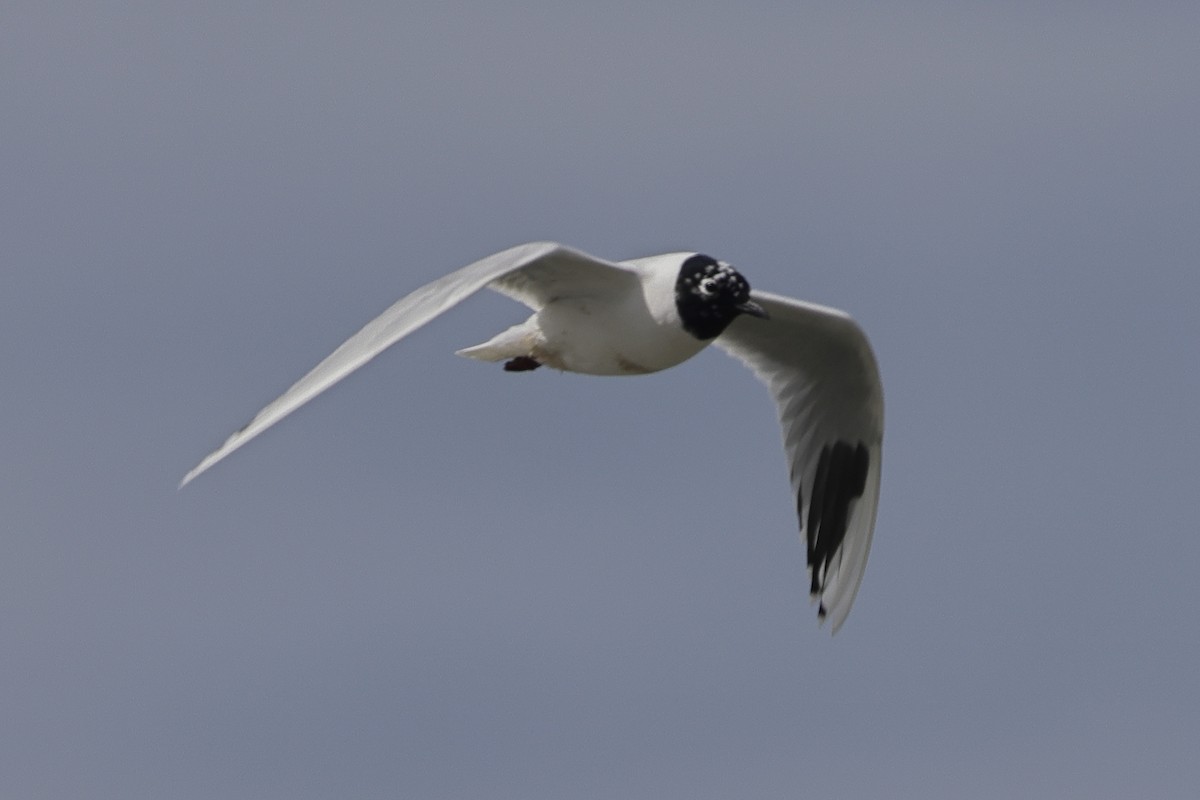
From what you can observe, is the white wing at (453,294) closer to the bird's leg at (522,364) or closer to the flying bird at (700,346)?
the flying bird at (700,346)

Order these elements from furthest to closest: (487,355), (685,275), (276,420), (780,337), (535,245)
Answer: (780,337), (487,355), (685,275), (535,245), (276,420)

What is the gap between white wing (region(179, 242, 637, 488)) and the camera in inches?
469

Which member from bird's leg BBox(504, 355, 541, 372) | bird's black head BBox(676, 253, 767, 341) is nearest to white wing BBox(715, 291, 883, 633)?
bird's black head BBox(676, 253, 767, 341)

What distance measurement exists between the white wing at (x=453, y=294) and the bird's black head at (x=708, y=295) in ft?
1.29

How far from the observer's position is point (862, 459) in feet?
55.8

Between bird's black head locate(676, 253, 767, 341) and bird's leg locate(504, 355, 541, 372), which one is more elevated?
bird's black head locate(676, 253, 767, 341)

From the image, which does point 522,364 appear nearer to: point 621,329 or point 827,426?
point 621,329

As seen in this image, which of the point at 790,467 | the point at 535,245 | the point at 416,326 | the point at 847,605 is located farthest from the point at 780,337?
the point at 416,326

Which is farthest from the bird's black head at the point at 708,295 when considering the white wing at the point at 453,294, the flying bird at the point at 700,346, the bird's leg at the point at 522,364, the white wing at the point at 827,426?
the white wing at the point at 827,426

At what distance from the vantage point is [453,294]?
41.0ft

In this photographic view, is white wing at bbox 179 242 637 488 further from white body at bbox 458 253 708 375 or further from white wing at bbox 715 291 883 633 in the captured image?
white wing at bbox 715 291 883 633

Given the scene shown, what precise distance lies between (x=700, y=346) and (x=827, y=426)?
2701 millimetres

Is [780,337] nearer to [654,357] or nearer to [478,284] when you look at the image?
[654,357]

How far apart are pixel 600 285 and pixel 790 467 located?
337cm
